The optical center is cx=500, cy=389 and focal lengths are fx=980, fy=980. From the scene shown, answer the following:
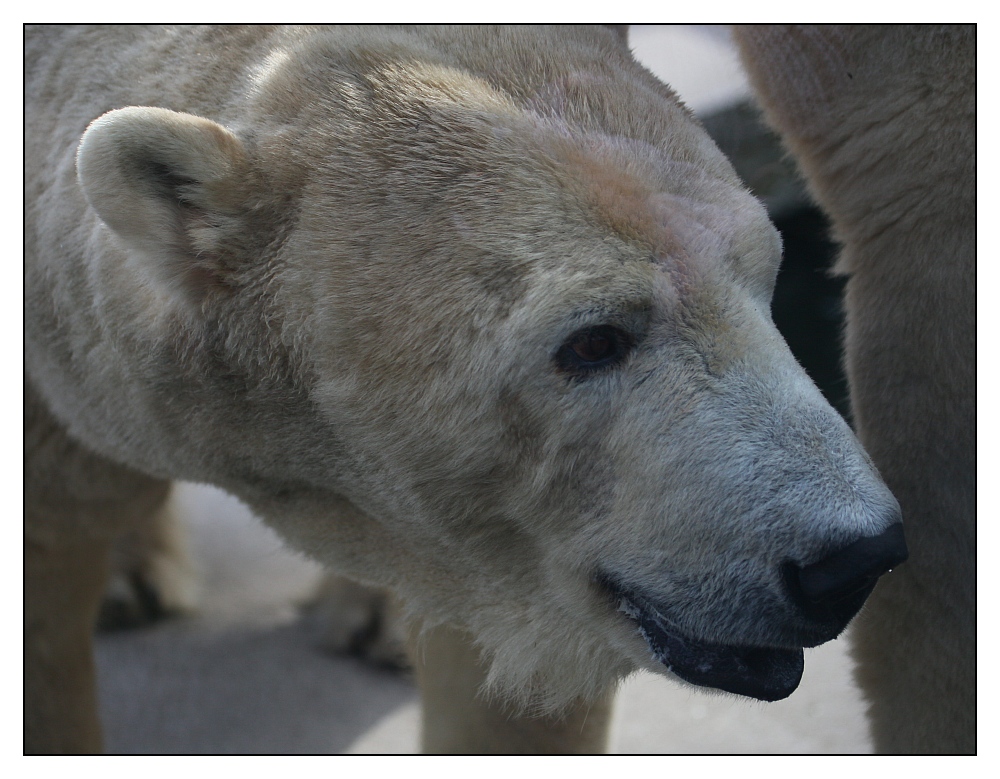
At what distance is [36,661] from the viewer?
7.83 feet

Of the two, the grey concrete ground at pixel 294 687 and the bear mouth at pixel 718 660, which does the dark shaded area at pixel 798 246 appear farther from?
the bear mouth at pixel 718 660

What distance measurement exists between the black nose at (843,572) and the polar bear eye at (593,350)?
0.34m

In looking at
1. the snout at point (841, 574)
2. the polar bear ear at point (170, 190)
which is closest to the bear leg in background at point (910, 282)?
the snout at point (841, 574)

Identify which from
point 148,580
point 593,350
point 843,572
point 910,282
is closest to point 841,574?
point 843,572

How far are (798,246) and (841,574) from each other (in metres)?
0.70

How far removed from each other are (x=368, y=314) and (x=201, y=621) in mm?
2472

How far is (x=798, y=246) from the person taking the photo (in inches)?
65.7

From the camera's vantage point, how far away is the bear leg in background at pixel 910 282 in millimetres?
1551

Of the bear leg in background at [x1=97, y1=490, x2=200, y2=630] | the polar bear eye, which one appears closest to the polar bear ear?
the polar bear eye

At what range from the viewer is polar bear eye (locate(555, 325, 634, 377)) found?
1.24m

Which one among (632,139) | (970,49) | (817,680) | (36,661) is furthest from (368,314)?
(36,661)

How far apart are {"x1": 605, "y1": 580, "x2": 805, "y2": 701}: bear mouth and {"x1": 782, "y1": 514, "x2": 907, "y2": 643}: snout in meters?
0.13

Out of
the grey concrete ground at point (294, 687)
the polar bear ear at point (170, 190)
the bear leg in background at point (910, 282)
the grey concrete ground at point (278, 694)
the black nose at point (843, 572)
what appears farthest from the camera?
the grey concrete ground at point (278, 694)

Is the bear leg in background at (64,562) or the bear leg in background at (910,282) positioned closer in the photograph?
the bear leg in background at (910,282)
